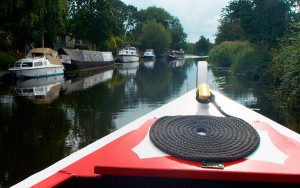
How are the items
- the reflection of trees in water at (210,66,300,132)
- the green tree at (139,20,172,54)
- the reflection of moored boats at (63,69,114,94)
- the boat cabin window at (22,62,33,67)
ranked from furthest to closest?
the green tree at (139,20,172,54) < the boat cabin window at (22,62,33,67) < the reflection of moored boats at (63,69,114,94) < the reflection of trees in water at (210,66,300,132)

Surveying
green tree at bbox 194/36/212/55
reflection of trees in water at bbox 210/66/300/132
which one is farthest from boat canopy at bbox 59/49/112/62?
green tree at bbox 194/36/212/55

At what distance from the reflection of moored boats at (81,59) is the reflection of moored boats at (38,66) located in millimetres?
4068

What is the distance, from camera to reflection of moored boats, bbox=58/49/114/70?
3516 centimetres

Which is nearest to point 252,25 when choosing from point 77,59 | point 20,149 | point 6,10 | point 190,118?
point 77,59

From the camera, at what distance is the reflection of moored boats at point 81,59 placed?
Result: 3516 cm

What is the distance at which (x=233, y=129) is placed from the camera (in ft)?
9.30

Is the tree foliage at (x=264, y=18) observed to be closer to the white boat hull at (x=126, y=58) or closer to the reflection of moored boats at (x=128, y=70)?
the reflection of moored boats at (x=128, y=70)

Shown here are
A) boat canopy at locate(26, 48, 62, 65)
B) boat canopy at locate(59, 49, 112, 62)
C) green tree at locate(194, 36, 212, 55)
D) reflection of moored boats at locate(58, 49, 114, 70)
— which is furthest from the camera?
green tree at locate(194, 36, 212, 55)

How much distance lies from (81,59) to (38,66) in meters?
10.8

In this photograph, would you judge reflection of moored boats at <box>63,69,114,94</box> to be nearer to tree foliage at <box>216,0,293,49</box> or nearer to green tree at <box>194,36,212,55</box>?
tree foliage at <box>216,0,293,49</box>

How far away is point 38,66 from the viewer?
26.5m

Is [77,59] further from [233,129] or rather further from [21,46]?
[233,129]

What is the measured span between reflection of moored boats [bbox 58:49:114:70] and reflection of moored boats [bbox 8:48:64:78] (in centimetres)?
407

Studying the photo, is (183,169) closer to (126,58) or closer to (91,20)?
(91,20)
